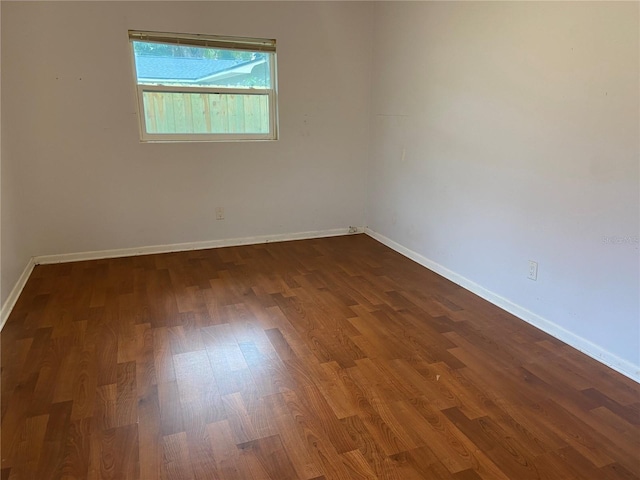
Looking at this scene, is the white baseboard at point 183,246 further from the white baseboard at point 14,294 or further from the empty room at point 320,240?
the white baseboard at point 14,294

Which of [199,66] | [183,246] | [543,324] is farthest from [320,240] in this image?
[543,324]

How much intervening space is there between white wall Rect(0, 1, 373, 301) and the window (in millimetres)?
95

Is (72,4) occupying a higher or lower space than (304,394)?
higher

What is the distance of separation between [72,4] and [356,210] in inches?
118

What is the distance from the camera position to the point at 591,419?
1824 millimetres

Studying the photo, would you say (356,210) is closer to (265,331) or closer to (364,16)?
(364,16)

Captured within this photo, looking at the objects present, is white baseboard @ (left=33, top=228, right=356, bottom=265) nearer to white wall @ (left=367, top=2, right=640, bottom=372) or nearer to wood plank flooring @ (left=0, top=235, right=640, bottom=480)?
wood plank flooring @ (left=0, top=235, right=640, bottom=480)

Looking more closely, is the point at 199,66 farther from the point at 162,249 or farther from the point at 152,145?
the point at 162,249

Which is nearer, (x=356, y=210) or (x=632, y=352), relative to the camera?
(x=632, y=352)

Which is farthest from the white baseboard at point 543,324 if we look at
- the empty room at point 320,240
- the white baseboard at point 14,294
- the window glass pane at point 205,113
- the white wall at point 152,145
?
the white baseboard at point 14,294

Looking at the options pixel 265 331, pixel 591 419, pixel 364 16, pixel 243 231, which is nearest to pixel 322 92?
pixel 364 16

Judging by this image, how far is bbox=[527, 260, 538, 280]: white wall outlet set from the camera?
2.63 m

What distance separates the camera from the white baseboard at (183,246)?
3.76 m

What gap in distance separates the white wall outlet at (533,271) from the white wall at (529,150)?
3cm
